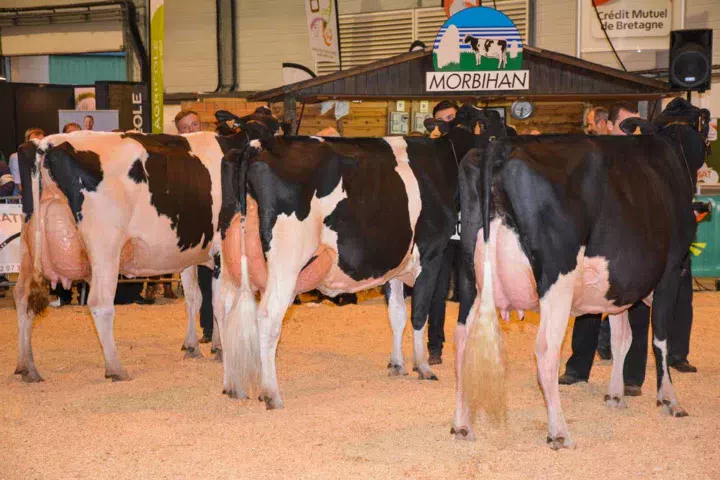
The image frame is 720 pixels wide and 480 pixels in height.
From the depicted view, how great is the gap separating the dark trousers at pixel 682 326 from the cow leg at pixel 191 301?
4.21m

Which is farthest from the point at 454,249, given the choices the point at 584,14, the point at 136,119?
the point at 584,14

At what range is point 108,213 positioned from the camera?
704 centimetres

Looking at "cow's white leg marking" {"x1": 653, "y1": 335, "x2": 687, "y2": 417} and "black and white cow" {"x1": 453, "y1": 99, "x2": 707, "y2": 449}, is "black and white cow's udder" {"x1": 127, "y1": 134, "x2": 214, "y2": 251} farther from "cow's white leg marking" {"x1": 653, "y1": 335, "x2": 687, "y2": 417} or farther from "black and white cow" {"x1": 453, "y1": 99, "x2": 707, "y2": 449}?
"cow's white leg marking" {"x1": 653, "y1": 335, "x2": 687, "y2": 417}

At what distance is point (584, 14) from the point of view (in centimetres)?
1714

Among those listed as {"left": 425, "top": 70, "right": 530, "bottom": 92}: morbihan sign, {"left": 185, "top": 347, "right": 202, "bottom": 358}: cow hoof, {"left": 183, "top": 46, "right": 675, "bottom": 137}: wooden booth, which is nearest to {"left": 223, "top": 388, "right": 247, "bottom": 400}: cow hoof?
{"left": 185, "top": 347, "right": 202, "bottom": 358}: cow hoof

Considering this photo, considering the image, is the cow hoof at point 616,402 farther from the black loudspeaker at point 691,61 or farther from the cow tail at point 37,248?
the black loudspeaker at point 691,61

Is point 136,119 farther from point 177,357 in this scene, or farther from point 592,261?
point 592,261

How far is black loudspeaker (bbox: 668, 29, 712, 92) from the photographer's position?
1222cm

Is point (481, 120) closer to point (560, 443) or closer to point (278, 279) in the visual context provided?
point (278, 279)

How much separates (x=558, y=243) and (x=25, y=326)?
4.58 m

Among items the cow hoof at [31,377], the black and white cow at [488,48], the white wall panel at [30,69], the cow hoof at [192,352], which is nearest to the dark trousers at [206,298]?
the cow hoof at [192,352]

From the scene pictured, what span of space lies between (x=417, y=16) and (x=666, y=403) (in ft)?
46.4

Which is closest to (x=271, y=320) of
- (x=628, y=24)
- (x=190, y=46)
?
(x=628, y=24)

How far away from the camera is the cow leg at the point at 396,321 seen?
24.2 feet
